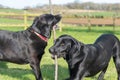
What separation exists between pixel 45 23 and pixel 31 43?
2.01 ft

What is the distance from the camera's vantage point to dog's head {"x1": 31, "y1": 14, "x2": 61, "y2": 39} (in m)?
8.04

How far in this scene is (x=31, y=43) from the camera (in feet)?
26.8

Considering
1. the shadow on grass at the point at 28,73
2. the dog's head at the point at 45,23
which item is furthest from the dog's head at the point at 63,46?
the shadow on grass at the point at 28,73

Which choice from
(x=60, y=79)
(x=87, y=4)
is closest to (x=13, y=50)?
(x=60, y=79)

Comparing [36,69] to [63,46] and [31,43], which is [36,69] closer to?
[31,43]

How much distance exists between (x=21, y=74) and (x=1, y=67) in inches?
66.2

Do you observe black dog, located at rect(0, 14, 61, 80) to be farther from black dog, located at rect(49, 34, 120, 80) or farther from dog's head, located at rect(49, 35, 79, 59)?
dog's head, located at rect(49, 35, 79, 59)

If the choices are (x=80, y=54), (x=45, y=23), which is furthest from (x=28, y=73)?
(x=80, y=54)

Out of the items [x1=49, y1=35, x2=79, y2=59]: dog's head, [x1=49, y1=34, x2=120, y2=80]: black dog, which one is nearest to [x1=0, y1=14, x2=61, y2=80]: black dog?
[x1=49, y1=34, x2=120, y2=80]: black dog

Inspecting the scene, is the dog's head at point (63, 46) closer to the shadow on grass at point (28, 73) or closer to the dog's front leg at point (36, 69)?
the dog's front leg at point (36, 69)

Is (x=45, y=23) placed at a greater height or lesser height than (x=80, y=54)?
greater

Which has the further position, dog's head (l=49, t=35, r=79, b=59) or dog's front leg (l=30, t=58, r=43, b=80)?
dog's front leg (l=30, t=58, r=43, b=80)

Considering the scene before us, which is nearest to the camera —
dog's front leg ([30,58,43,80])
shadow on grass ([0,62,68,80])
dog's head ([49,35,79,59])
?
dog's head ([49,35,79,59])

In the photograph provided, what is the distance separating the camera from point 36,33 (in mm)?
8156
